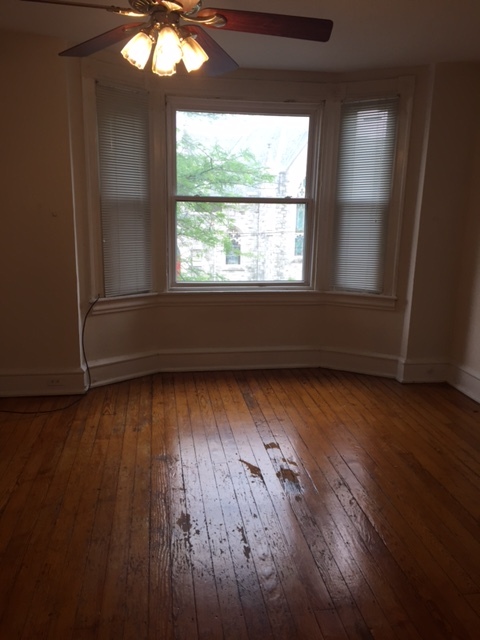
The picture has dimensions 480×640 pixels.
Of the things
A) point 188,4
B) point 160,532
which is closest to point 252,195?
point 188,4

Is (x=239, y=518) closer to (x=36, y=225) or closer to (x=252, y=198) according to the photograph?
(x=36, y=225)

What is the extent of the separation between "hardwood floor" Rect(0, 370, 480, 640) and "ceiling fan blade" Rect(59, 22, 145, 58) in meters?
2.11

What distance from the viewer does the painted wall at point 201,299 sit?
3312mm

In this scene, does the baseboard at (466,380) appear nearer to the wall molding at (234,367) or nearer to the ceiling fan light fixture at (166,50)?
the wall molding at (234,367)

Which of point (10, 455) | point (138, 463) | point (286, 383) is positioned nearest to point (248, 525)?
point (138, 463)

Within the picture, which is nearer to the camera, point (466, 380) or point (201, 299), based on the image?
point (466, 380)

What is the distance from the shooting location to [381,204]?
4.03 m

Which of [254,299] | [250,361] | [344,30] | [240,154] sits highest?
[344,30]

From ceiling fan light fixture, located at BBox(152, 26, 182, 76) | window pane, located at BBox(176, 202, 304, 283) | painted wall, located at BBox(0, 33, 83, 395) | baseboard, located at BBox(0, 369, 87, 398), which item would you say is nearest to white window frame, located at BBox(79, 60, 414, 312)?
window pane, located at BBox(176, 202, 304, 283)

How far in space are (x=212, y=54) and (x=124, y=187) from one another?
183cm

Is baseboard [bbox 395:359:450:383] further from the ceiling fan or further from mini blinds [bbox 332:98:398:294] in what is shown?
the ceiling fan

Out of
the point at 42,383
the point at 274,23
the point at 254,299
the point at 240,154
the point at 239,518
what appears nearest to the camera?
the point at 274,23

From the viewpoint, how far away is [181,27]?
187cm

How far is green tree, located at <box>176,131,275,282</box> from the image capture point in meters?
4.00
